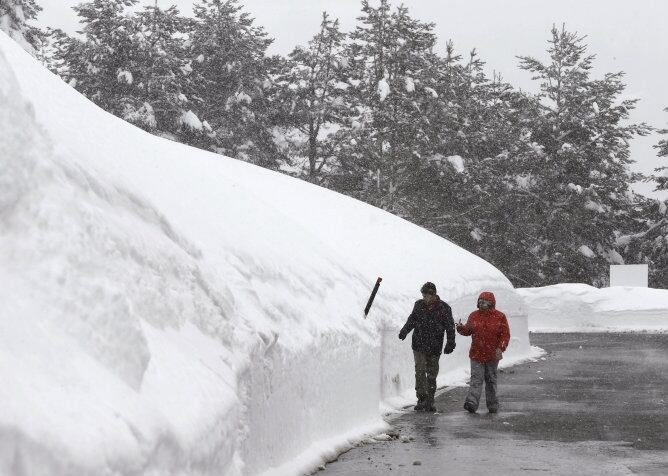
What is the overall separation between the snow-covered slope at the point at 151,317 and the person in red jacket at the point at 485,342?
1246 mm

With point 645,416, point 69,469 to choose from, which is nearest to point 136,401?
point 69,469

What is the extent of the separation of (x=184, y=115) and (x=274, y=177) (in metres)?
22.0

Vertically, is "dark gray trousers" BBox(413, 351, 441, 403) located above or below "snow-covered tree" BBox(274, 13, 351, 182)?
below

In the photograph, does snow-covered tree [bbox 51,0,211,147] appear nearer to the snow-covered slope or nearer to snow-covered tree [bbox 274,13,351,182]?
snow-covered tree [bbox 274,13,351,182]

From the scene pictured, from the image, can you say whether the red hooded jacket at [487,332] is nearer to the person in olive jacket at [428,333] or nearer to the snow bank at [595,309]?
the person in olive jacket at [428,333]

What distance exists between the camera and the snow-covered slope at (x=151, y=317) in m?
4.88

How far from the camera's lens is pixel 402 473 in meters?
8.82

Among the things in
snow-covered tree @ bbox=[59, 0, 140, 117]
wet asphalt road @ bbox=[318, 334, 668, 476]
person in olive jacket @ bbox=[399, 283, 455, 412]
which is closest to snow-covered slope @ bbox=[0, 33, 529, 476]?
person in olive jacket @ bbox=[399, 283, 455, 412]

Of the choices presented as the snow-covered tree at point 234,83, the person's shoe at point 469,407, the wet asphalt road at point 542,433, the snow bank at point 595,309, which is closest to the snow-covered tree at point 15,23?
the snow-covered tree at point 234,83

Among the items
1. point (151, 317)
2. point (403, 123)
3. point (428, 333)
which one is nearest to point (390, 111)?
point (403, 123)

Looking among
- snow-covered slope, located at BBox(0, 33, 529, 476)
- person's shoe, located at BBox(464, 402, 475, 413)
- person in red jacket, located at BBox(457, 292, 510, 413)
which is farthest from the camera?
person in red jacket, located at BBox(457, 292, 510, 413)

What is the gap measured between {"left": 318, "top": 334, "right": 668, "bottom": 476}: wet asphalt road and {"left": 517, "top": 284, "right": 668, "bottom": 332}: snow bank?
22.2 m

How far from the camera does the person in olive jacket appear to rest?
551 inches

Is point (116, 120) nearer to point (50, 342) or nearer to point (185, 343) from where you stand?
point (185, 343)
